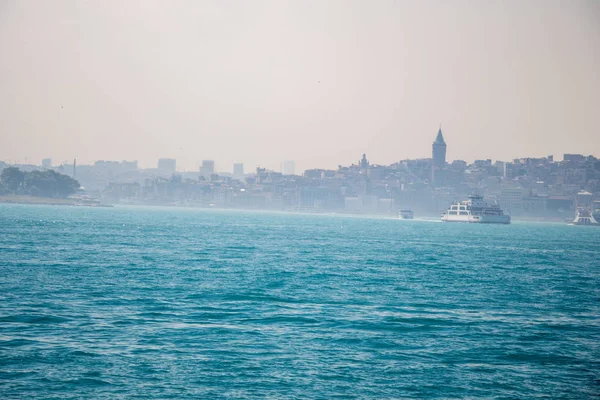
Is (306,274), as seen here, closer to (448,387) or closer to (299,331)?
(299,331)

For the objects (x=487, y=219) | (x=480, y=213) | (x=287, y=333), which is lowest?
(x=487, y=219)

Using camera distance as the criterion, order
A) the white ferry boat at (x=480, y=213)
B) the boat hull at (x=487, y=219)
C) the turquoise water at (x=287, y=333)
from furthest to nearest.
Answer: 1. the white ferry boat at (x=480, y=213)
2. the boat hull at (x=487, y=219)
3. the turquoise water at (x=287, y=333)

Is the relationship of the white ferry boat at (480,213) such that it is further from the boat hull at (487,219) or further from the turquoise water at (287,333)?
the turquoise water at (287,333)

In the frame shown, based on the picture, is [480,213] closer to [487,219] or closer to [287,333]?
[487,219]

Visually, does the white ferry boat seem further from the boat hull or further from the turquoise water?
the turquoise water

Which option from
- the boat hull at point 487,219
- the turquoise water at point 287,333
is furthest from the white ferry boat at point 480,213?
the turquoise water at point 287,333

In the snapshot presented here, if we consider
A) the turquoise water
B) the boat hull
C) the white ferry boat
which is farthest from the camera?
the white ferry boat

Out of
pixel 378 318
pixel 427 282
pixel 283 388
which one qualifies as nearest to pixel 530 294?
pixel 427 282

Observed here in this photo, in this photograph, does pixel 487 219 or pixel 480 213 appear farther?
pixel 480 213

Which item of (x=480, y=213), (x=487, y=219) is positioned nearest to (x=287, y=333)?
(x=487, y=219)

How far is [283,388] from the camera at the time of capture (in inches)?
634

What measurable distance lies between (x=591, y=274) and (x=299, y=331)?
28.9m

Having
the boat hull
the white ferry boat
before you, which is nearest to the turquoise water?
the boat hull

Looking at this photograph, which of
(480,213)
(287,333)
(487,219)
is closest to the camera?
(287,333)
